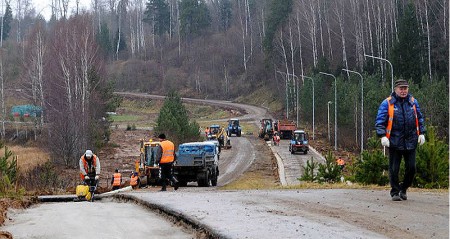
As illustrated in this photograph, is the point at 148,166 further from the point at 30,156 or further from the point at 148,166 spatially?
the point at 30,156

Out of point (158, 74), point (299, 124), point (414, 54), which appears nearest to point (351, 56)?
point (299, 124)

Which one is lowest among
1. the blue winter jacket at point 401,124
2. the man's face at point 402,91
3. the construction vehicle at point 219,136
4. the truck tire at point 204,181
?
the truck tire at point 204,181

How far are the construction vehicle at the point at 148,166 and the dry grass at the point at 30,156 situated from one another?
12.8m

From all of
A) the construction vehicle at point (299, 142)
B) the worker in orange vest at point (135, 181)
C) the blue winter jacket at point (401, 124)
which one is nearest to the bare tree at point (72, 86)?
the worker in orange vest at point (135, 181)

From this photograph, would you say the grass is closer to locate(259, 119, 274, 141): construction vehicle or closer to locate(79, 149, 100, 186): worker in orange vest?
locate(259, 119, 274, 141): construction vehicle

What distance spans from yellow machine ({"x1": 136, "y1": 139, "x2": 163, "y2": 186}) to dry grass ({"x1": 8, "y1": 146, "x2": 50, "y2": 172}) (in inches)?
504

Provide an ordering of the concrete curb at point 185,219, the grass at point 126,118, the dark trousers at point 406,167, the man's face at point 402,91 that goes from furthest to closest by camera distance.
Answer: the grass at point 126,118 < the dark trousers at point 406,167 < the man's face at point 402,91 < the concrete curb at point 185,219

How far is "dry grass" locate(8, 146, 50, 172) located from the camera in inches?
1777

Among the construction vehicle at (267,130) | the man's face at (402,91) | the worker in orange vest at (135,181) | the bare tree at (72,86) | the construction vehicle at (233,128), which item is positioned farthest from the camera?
the construction vehicle at (233,128)

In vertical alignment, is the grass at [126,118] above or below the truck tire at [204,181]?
above

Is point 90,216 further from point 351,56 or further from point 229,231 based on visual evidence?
point 351,56

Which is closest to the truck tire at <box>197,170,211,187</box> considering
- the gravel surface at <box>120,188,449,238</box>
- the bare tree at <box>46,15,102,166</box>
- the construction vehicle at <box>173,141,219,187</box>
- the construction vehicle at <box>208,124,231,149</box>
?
the construction vehicle at <box>173,141,219,187</box>

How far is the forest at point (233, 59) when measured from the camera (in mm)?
53062

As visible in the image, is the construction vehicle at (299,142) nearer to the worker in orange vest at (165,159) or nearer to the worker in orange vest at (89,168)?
the worker in orange vest at (165,159)
